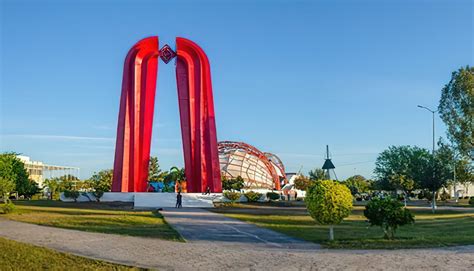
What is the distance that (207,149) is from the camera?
3850 cm

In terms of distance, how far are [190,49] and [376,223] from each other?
28.0 metres

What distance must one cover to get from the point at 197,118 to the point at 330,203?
25117 millimetres

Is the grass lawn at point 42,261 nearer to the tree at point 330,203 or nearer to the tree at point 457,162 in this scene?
the tree at point 330,203

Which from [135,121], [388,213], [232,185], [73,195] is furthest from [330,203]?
[232,185]

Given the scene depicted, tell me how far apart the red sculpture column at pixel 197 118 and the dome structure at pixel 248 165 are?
41994 mm

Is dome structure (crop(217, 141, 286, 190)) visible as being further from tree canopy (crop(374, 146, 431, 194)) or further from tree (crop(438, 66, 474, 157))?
tree (crop(438, 66, 474, 157))

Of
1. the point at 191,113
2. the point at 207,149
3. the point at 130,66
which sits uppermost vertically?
the point at 130,66

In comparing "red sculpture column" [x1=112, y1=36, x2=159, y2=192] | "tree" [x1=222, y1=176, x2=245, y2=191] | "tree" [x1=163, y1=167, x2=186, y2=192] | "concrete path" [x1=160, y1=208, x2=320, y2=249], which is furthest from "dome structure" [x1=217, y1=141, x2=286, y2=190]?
"concrete path" [x1=160, y1=208, x2=320, y2=249]

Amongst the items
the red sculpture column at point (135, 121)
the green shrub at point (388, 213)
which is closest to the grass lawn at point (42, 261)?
the green shrub at point (388, 213)

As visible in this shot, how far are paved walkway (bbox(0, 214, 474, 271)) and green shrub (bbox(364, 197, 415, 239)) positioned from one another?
5.59 ft

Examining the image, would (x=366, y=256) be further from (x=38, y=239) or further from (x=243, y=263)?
(x=38, y=239)

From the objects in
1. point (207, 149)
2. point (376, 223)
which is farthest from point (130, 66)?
point (376, 223)

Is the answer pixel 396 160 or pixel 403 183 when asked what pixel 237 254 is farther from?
pixel 396 160

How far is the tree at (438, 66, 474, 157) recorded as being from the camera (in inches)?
1527
